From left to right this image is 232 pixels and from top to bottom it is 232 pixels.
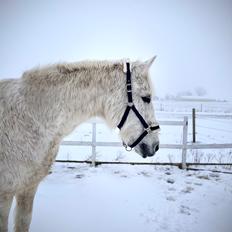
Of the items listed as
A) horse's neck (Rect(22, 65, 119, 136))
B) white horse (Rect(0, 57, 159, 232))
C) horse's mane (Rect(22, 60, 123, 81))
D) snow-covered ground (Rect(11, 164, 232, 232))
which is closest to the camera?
white horse (Rect(0, 57, 159, 232))

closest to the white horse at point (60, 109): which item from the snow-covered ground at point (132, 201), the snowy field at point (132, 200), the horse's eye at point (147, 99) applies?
the horse's eye at point (147, 99)

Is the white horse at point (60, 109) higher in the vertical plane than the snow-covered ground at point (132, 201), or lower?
higher

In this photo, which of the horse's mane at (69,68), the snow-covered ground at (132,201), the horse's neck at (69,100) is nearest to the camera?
the horse's neck at (69,100)

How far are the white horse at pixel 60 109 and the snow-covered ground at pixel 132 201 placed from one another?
140 cm

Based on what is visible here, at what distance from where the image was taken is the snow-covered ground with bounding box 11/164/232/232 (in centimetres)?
308

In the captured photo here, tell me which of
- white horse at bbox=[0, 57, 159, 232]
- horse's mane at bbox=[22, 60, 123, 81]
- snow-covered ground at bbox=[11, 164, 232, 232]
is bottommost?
snow-covered ground at bbox=[11, 164, 232, 232]

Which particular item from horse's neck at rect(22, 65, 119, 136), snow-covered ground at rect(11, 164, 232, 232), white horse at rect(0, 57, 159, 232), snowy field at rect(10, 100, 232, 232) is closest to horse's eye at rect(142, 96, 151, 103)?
white horse at rect(0, 57, 159, 232)

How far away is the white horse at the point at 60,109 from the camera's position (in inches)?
73.4

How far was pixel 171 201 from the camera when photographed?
147 inches

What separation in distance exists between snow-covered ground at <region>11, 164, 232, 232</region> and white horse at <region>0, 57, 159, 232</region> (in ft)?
4.59

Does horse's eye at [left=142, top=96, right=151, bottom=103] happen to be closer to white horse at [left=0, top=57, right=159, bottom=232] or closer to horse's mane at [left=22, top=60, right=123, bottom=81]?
white horse at [left=0, top=57, right=159, bottom=232]

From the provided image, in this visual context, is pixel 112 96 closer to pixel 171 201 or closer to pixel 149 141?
pixel 149 141

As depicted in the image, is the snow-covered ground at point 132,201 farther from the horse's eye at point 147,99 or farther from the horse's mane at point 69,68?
the horse's mane at point 69,68

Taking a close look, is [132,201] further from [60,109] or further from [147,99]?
[60,109]
